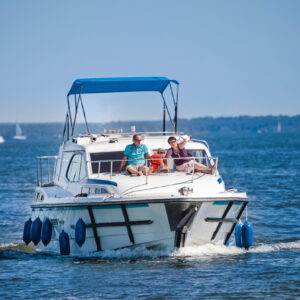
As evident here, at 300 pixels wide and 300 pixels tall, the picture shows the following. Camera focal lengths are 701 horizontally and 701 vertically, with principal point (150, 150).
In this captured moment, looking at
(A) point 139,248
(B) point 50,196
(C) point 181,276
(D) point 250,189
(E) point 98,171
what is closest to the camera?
(C) point 181,276

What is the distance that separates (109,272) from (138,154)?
9.95ft

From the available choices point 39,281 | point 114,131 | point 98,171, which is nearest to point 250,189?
point 114,131

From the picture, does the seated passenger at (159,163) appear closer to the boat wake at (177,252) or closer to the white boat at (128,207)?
the white boat at (128,207)

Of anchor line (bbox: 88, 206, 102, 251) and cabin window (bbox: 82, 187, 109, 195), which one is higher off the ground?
cabin window (bbox: 82, 187, 109, 195)

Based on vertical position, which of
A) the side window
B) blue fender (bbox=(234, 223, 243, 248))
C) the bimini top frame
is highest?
the bimini top frame

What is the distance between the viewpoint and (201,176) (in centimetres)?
1466

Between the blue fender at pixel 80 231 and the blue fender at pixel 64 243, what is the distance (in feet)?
2.07

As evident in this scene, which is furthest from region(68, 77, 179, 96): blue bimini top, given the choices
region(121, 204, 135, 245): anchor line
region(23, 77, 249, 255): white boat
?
region(121, 204, 135, 245): anchor line

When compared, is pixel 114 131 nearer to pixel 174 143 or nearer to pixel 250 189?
pixel 174 143

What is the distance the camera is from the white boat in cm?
1349

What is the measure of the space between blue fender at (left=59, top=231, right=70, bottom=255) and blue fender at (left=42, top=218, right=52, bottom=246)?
0.76 m

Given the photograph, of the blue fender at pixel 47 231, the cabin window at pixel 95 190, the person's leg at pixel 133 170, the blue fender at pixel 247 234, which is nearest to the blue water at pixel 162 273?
the blue fender at pixel 247 234

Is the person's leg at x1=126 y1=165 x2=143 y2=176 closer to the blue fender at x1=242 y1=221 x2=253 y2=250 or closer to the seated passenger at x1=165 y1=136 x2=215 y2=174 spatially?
the seated passenger at x1=165 y1=136 x2=215 y2=174

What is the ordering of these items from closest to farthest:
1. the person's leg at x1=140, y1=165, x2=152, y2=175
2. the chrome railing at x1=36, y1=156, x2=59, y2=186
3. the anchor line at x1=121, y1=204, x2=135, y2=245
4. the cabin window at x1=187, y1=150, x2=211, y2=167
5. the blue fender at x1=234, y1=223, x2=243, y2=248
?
the anchor line at x1=121, y1=204, x2=135, y2=245
the person's leg at x1=140, y1=165, x2=152, y2=175
the blue fender at x1=234, y1=223, x2=243, y2=248
the cabin window at x1=187, y1=150, x2=211, y2=167
the chrome railing at x1=36, y1=156, x2=59, y2=186
